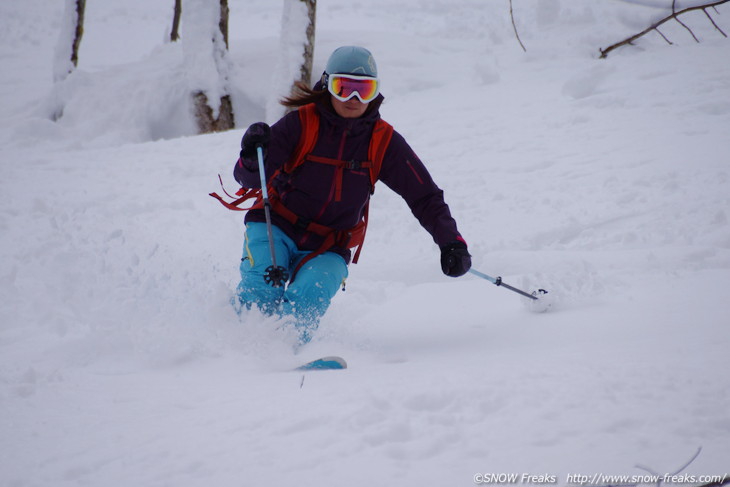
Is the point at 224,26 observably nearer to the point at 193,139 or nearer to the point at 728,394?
the point at 193,139

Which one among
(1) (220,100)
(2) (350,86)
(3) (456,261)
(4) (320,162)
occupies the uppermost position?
(2) (350,86)

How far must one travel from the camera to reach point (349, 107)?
3.12 m

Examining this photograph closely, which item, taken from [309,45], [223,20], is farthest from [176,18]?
[309,45]

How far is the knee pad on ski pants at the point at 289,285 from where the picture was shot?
315 cm

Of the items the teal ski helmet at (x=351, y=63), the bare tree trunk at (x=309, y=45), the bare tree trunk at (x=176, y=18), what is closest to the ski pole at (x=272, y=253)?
the teal ski helmet at (x=351, y=63)

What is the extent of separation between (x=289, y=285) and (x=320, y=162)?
75cm

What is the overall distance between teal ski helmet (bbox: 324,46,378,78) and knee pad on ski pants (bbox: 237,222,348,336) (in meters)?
1.03

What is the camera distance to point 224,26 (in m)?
10.2

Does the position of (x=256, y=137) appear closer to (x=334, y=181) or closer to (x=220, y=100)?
(x=334, y=181)

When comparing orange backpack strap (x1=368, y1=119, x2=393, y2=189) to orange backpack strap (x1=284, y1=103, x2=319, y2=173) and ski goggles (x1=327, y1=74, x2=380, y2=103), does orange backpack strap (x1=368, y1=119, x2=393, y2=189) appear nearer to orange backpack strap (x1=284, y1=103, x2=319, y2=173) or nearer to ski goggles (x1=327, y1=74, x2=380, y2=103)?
ski goggles (x1=327, y1=74, x2=380, y2=103)

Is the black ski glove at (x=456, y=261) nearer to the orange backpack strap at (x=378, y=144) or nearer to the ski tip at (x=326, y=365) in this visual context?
the orange backpack strap at (x=378, y=144)

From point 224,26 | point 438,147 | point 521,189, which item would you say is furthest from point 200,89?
point 521,189

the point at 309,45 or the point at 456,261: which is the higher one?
the point at 456,261

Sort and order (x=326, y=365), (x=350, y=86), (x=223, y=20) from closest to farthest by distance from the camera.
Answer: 1. (x=326, y=365)
2. (x=350, y=86)
3. (x=223, y=20)
